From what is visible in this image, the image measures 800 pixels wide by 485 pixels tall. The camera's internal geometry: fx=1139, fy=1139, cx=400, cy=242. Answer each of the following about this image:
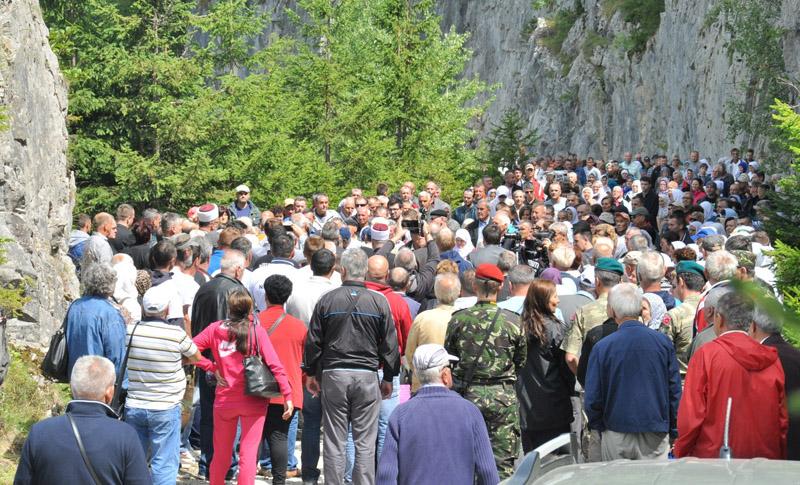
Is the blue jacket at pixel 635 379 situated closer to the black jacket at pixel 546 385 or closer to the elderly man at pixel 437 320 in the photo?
the black jacket at pixel 546 385

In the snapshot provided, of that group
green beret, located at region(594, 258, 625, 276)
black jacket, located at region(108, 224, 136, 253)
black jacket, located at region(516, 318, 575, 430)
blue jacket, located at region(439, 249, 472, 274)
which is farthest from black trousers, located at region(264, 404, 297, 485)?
black jacket, located at region(108, 224, 136, 253)

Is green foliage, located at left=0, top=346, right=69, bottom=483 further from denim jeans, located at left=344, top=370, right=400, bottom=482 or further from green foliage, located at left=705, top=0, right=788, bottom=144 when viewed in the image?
green foliage, located at left=705, top=0, right=788, bottom=144

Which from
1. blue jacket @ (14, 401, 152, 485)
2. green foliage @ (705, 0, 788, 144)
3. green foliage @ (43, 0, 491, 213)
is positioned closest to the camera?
blue jacket @ (14, 401, 152, 485)

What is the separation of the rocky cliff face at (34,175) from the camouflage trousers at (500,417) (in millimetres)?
4952

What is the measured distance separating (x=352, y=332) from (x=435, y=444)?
282 cm

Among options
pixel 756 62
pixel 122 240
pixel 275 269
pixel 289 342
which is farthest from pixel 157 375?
pixel 756 62

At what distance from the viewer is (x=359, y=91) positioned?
30.7m

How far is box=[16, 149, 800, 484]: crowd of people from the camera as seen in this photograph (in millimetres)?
5844

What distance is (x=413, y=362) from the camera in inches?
235

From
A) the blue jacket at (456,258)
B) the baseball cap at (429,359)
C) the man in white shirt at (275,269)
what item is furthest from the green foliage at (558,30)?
the baseball cap at (429,359)

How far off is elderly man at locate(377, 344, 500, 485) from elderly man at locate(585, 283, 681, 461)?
152 cm

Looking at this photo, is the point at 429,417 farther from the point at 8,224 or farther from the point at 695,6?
the point at 695,6

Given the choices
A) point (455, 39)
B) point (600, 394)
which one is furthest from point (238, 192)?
point (455, 39)

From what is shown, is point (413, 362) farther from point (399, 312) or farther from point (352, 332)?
point (399, 312)
